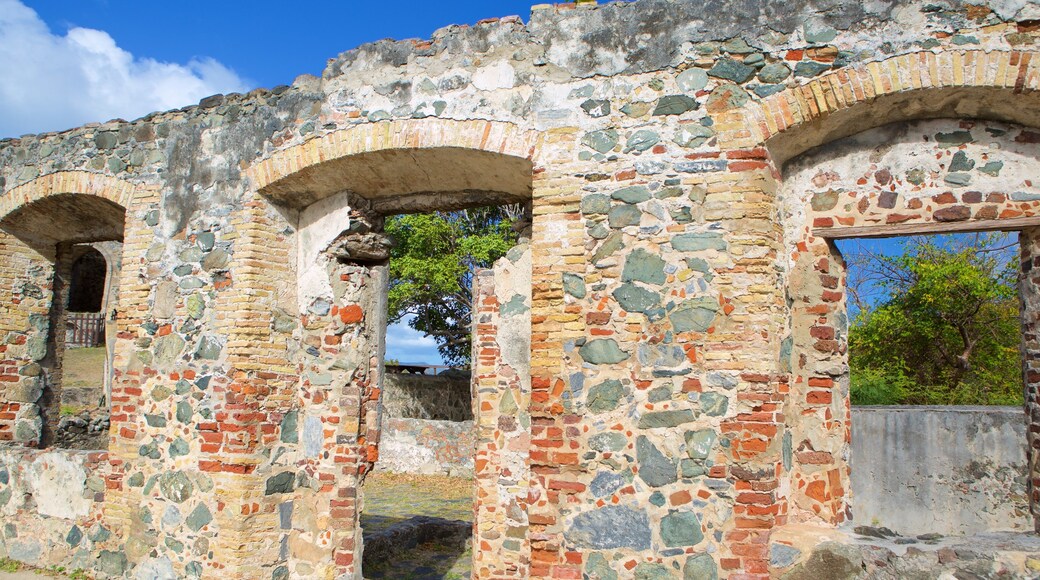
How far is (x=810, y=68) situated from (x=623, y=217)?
1.48 m

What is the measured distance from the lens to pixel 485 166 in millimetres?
5691

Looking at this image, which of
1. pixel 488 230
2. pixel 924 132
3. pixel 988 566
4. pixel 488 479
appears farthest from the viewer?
pixel 488 230

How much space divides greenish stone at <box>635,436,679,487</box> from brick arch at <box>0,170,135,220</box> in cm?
512

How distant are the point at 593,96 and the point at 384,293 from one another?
105 inches

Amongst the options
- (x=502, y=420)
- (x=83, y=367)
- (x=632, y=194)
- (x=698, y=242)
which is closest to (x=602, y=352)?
(x=698, y=242)

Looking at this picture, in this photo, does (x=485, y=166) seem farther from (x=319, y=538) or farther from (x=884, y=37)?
(x=319, y=538)

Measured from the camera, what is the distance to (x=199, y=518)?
5.90 meters

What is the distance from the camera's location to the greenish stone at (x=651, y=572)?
14.9 feet

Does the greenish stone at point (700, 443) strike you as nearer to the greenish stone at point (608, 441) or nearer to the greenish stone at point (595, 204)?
the greenish stone at point (608, 441)

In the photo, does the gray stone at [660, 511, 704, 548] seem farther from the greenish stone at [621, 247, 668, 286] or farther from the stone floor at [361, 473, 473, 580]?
the stone floor at [361, 473, 473, 580]

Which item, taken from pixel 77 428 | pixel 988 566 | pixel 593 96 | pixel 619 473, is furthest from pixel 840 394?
pixel 77 428

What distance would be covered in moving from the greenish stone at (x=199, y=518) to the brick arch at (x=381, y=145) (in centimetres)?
260

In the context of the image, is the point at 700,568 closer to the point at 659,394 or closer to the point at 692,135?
the point at 659,394

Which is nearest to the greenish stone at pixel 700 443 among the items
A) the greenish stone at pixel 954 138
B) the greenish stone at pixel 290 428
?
the greenish stone at pixel 954 138
